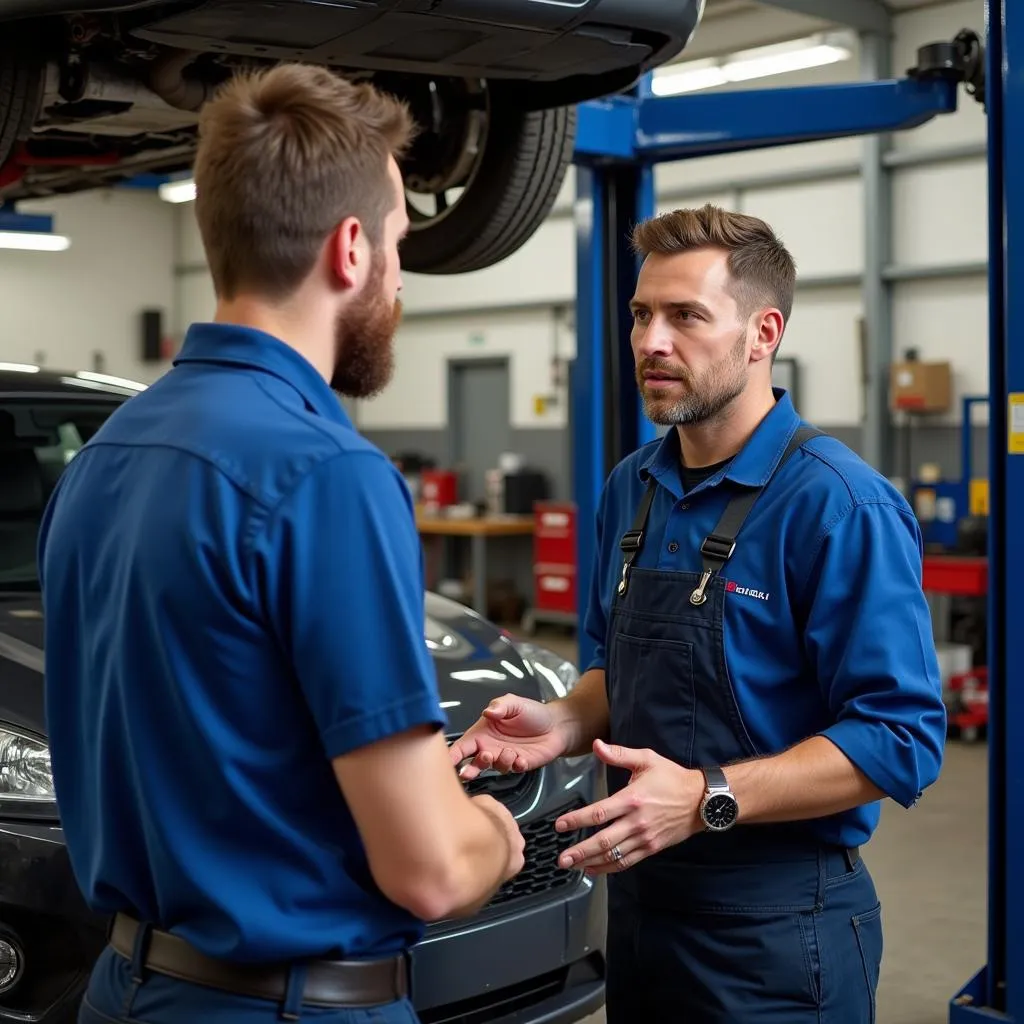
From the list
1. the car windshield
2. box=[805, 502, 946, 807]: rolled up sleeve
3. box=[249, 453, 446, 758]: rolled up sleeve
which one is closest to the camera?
box=[249, 453, 446, 758]: rolled up sleeve

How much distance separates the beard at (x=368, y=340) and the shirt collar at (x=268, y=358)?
0.04 metres

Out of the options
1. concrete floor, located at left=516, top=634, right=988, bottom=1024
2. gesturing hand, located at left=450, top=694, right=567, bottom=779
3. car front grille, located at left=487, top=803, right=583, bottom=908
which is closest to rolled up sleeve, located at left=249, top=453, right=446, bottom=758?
gesturing hand, located at left=450, top=694, right=567, bottom=779

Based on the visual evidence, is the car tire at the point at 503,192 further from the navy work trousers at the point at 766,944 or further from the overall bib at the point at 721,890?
the navy work trousers at the point at 766,944

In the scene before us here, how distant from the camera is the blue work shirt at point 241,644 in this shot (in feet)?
3.59

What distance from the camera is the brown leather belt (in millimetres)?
1188

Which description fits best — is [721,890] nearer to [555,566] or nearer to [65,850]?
[65,850]

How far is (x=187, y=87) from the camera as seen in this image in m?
3.13

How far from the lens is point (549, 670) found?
3.07m

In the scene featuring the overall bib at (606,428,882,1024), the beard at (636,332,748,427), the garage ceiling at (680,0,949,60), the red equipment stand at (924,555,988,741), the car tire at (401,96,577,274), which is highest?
the garage ceiling at (680,0,949,60)

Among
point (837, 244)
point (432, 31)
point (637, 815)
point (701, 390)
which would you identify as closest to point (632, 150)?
point (432, 31)

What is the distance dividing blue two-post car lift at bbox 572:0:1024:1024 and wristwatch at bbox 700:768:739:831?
5.24 ft

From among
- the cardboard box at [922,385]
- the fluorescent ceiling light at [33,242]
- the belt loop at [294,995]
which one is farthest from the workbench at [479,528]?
the belt loop at [294,995]

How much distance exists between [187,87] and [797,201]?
769 centimetres

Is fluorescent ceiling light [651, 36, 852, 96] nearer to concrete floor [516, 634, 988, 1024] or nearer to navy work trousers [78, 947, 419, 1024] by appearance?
concrete floor [516, 634, 988, 1024]
